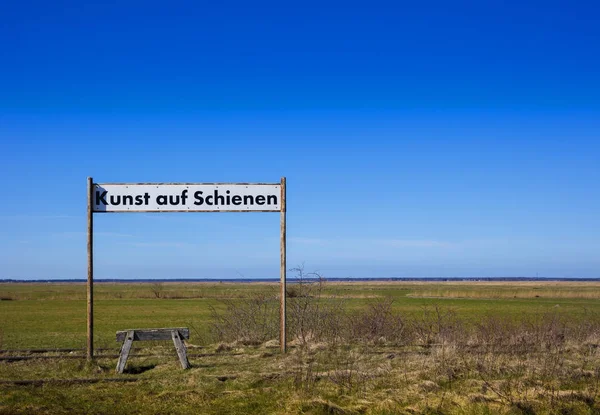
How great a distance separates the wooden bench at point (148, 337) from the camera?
1177 cm

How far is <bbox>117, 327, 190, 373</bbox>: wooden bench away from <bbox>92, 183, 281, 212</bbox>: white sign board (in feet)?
8.56

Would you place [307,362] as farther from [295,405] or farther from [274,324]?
[274,324]

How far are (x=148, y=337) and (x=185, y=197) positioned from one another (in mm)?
3026

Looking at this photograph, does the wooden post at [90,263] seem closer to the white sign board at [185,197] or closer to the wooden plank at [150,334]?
the white sign board at [185,197]

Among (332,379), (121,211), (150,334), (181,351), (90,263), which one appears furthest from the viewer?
(121,211)

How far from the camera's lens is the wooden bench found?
11773mm

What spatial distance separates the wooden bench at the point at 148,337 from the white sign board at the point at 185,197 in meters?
2.61

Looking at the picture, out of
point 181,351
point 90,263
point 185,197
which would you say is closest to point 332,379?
point 181,351

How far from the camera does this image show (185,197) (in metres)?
13.4

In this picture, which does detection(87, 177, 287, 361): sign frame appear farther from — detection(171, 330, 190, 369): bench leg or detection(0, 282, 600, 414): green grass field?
detection(171, 330, 190, 369): bench leg

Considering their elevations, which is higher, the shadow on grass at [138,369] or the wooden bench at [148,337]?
the wooden bench at [148,337]

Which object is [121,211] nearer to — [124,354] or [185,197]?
[185,197]

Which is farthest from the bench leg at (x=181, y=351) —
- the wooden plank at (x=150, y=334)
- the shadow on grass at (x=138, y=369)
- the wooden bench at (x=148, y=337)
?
the shadow on grass at (x=138, y=369)

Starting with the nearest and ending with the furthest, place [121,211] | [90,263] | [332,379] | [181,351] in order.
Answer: [332,379] < [181,351] < [90,263] < [121,211]
